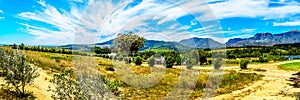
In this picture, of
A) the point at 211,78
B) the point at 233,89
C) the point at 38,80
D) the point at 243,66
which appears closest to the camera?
the point at 38,80

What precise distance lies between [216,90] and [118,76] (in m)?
18.7

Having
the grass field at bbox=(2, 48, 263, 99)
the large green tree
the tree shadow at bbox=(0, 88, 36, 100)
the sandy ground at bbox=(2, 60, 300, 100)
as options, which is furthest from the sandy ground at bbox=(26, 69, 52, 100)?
the large green tree

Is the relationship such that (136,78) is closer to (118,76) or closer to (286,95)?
(118,76)

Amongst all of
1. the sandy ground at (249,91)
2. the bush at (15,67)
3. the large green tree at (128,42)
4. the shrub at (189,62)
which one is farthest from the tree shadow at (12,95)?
the large green tree at (128,42)

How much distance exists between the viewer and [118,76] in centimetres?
5978

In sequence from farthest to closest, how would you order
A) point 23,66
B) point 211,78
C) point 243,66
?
point 243,66 → point 211,78 → point 23,66

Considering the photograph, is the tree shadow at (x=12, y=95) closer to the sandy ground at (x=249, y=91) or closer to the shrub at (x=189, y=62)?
the sandy ground at (x=249, y=91)

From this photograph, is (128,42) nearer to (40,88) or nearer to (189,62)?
(189,62)

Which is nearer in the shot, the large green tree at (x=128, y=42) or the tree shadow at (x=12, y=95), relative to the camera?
the tree shadow at (x=12, y=95)

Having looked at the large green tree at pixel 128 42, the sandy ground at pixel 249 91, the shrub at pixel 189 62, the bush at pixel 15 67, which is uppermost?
the large green tree at pixel 128 42

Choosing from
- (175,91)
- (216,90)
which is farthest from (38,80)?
(216,90)

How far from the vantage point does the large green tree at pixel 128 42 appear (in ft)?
349

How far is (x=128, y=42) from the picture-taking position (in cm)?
11369

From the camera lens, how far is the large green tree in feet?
349
